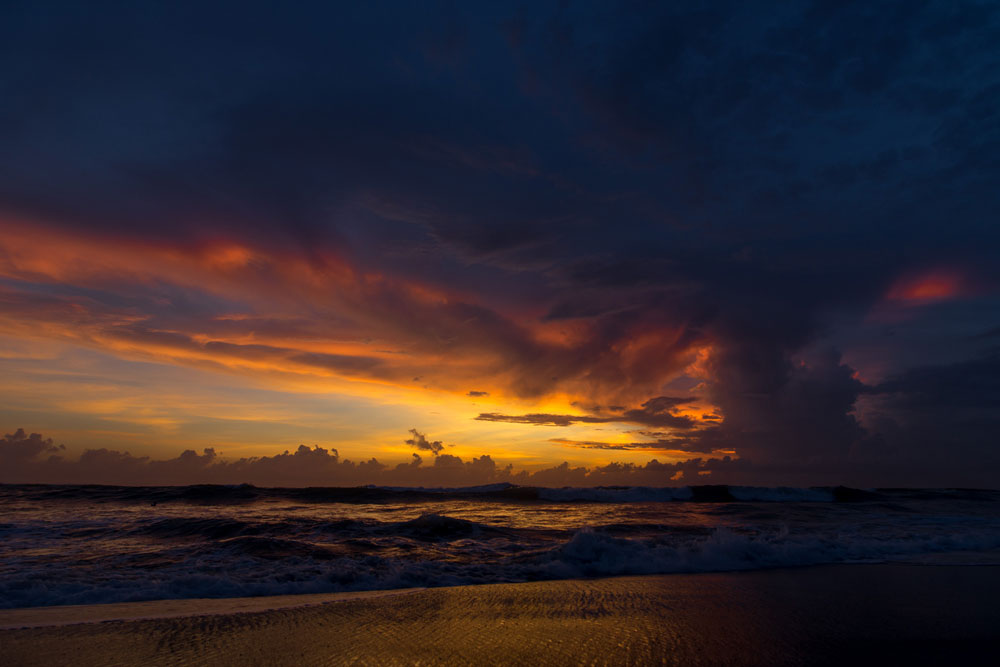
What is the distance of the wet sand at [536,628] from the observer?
5.60 metres

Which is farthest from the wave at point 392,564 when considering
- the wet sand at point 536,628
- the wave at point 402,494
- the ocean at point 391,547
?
the wave at point 402,494

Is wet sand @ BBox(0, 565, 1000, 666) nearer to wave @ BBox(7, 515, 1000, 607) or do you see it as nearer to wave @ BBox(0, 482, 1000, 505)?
wave @ BBox(7, 515, 1000, 607)

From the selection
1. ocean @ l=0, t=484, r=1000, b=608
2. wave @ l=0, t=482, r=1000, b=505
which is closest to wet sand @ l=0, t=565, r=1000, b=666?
ocean @ l=0, t=484, r=1000, b=608

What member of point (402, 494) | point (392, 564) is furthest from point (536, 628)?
point (402, 494)

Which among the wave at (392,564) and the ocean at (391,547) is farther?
the ocean at (391,547)

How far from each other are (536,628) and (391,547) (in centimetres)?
819

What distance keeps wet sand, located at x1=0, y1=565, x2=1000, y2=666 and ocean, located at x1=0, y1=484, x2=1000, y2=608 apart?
4.37 ft

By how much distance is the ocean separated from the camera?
994 centimetres

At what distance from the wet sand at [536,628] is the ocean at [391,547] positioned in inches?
52.4

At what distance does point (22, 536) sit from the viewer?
15148mm

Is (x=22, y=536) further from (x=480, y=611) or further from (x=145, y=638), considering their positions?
(x=480, y=611)

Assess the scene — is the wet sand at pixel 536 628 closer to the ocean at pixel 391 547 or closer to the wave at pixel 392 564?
the wave at pixel 392 564

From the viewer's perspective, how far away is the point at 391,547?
1395cm

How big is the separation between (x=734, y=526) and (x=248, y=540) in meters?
16.5
